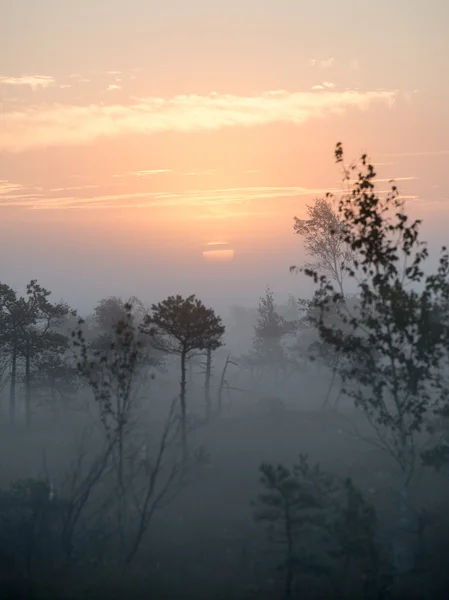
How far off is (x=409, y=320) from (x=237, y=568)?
37.7 feet

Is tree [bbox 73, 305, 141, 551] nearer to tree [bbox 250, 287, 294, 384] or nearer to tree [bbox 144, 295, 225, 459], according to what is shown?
tree [bbox 144, 295, 225, 459]

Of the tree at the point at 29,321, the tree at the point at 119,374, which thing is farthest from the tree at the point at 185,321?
the tree at the point at 29,321

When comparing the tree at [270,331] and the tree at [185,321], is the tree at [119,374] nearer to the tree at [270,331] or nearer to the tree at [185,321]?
the tree at [185,321]

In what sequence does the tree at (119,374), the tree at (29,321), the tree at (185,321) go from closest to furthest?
the tree at (119,374), the tree at (185,321), the tree at (29,321)

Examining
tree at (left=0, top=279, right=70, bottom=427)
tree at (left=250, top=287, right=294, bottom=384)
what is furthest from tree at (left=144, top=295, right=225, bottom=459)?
tree at (left=250, top=287, right=294, bottom=384)

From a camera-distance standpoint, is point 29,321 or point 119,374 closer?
point 119,374

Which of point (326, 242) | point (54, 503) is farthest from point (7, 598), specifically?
point (326, 242)

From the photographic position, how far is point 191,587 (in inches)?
810

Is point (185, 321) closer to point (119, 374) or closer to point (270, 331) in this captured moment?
point (119, 374)

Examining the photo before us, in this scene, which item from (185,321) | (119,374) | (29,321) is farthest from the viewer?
(29,321)

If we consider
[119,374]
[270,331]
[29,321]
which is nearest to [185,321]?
[119,374]

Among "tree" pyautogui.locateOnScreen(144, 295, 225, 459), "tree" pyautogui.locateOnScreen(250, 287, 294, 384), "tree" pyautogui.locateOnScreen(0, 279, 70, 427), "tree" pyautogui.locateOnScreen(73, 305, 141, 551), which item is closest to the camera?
"tree" pyautogui.locateOnScreen(73, 305, 141, 551)

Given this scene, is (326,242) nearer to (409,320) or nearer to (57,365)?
(409,320)

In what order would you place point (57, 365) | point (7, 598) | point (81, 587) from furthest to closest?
point (57, 365) → point (81, 587) → point (7, 598)
